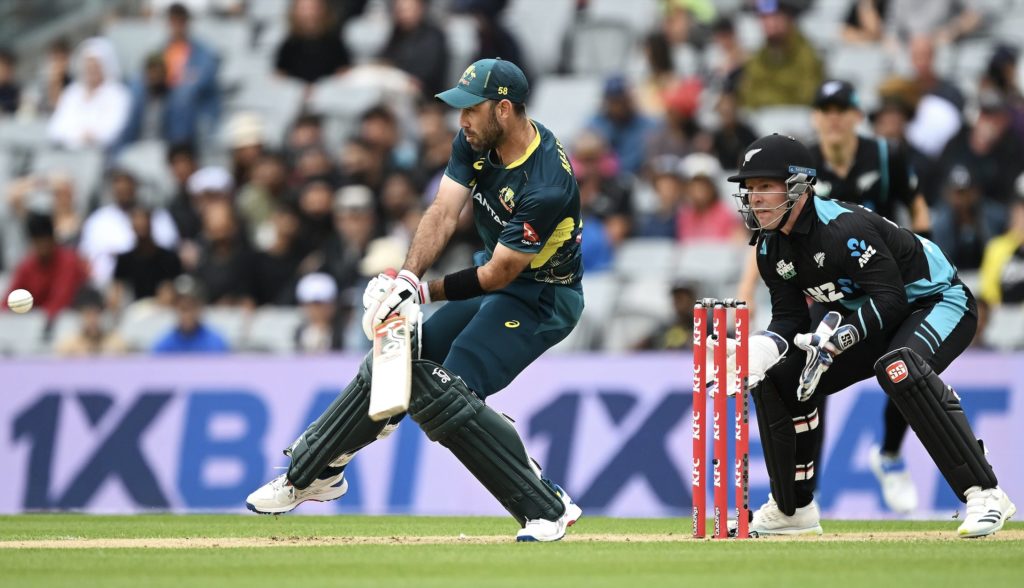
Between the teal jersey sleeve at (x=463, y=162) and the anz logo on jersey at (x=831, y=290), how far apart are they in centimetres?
180

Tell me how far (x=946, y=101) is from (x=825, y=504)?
492 centimetres

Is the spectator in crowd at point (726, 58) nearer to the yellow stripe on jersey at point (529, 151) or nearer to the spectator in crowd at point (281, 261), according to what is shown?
the spectator in crowd at point (281, 261)

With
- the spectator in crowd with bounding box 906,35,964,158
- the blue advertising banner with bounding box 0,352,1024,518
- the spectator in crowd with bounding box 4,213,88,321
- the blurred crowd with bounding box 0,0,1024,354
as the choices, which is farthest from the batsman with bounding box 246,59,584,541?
the spectator in crowd with bounding box 4,213,88,321

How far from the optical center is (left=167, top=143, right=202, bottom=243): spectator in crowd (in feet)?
54.2

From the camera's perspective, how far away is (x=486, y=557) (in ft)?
24.4

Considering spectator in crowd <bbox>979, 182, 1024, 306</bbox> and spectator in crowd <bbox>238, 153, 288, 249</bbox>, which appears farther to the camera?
spectator in crowd <bbox>238, 153, 288, 249</bbox>

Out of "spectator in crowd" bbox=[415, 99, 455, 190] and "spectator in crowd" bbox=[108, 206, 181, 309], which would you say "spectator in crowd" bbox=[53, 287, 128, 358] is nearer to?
"spectator in crowd" bbox=[108, 206, 181, 309]

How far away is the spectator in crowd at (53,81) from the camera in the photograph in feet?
62.6

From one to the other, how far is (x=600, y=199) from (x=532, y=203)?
6.55m

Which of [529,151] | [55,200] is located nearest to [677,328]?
[529,151]

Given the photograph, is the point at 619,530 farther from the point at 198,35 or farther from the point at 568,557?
the point at 198,35

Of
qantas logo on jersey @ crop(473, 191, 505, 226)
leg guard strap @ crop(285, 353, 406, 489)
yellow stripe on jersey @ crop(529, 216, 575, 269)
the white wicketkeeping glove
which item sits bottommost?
leg guard strap @ crop(285, 353, 406, 489)

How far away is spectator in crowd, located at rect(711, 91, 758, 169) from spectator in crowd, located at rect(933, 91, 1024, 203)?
170 cm

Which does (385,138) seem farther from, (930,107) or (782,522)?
(782,522)
